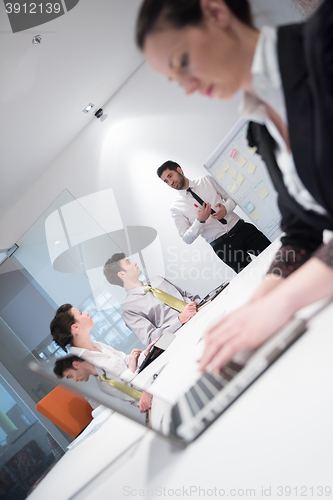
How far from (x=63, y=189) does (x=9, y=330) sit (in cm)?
165

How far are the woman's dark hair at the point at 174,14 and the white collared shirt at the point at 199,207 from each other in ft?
4.09

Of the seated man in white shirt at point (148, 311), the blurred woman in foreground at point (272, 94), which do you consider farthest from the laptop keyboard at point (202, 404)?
the seated man in white shirt at point (148, 311)

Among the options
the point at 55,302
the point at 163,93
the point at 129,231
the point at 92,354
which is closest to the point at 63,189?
the point at 129,231

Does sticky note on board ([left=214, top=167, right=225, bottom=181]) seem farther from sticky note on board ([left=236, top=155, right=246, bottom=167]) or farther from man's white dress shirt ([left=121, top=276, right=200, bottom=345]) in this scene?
man's white dress shirt ([left=121, top=276, right=200, bottom=345])

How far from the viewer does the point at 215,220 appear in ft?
7.57

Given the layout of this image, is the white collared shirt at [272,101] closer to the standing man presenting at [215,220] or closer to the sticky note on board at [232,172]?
the standing man presenting at [215,220]

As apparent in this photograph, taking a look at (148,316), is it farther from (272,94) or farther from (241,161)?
(272,94)

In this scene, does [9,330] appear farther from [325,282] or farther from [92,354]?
[325,282]

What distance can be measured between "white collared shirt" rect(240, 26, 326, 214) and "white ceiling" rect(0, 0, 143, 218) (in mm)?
1886

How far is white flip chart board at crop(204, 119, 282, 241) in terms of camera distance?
5.48 ft

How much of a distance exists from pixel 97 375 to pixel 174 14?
0.62 metres

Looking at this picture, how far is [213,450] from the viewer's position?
453 mm

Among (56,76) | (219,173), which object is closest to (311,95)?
(219,173)

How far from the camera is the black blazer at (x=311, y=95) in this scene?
0.32 metres
